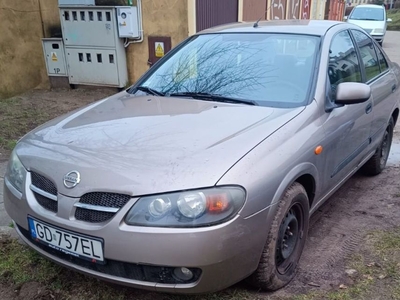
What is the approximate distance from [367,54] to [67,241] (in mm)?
3205

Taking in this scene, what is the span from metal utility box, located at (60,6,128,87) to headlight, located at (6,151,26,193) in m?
5.17

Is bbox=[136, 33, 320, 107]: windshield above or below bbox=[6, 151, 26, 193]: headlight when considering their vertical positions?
above

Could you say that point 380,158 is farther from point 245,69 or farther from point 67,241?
point 67,241

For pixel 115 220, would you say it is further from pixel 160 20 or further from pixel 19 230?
pixel 160 20

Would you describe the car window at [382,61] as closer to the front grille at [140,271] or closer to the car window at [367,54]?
the car window at [367,54]

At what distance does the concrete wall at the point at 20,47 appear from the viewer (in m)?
7.15

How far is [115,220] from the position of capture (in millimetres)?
1995

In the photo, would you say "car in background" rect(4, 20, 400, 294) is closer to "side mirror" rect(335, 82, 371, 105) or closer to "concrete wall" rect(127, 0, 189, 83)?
"side mirror" rect(335, 82, 371, 105)

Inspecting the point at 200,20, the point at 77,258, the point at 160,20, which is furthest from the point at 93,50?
the point at 77,258

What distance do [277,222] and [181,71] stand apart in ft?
5.32

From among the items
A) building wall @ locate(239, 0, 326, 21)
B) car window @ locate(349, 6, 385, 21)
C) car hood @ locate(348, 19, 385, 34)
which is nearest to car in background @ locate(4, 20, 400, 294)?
building wall @ locate(239, 0, 326, 21)

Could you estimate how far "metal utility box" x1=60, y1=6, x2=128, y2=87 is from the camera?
7297mm

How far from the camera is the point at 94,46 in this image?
7523 mm

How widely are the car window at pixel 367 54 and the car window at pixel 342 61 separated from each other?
7.7 inches
